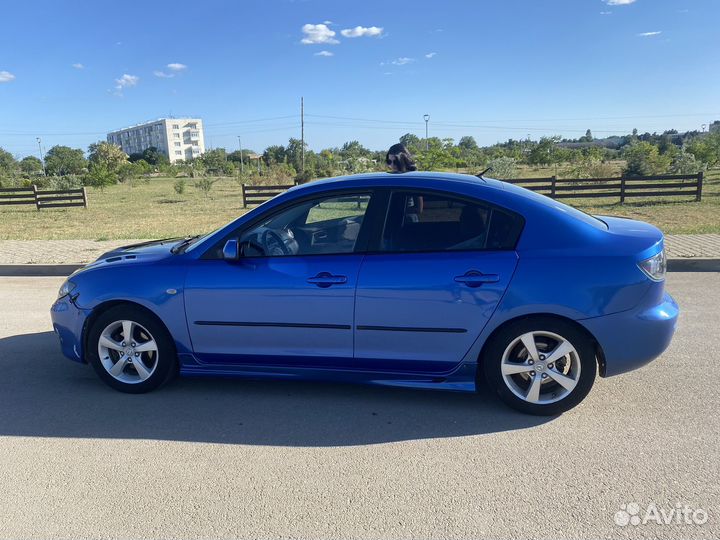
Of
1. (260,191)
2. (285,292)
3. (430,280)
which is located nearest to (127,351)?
(285,292)

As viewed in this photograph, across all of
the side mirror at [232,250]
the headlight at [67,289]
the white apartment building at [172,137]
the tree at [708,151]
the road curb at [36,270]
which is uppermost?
the white apartment building at [172,137]

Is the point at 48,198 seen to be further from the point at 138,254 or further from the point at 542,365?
the point at 542,365

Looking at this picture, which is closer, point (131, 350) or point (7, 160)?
point (131, 350)

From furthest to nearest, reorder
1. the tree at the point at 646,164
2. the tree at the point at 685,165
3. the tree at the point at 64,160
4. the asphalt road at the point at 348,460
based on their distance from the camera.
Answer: the tree at the point at 64,160 < the tree at the point at 646,164 < the tree at the point at 685,165 < the asphalt road at the point at 348,460

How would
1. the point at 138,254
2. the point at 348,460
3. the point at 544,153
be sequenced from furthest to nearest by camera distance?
the point at 544,153
the point at 138,254
the point at 348,460

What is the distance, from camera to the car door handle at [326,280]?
3520mm

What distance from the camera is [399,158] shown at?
23.2 feet

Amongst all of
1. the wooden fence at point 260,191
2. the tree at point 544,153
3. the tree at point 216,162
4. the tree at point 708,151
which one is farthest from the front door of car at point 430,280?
the tree at point 216,162

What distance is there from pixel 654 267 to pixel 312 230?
2.25 meters

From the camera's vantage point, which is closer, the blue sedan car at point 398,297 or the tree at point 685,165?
the blue sedan car at point 398,297

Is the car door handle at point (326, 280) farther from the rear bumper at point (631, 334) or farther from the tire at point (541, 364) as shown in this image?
the rear bumper at point (631, 334)

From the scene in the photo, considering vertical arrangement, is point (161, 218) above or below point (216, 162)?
below

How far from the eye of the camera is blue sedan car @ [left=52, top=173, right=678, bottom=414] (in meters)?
3.36

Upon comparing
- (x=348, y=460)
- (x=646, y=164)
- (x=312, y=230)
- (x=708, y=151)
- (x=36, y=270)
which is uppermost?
(x=708, y=151)
